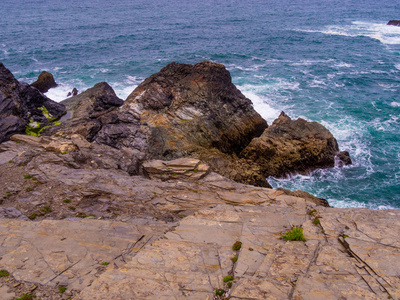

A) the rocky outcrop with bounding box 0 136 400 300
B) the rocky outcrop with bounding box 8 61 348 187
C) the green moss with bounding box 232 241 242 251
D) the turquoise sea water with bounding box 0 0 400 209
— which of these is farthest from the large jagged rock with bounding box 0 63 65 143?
the green moss with bounding box 232 241 242 251

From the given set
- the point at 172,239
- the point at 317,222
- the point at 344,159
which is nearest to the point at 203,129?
the point at 344,159

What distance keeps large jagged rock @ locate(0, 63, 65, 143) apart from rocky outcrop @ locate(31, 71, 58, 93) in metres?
15.5

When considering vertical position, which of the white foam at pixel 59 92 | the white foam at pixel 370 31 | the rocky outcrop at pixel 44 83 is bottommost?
the white foam at pixel 59 92

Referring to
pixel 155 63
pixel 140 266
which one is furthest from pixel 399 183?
pixel 155 63

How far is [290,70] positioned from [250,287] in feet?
191

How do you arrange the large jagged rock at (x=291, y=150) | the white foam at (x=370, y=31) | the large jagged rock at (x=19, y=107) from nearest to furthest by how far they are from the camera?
the large jagged rock at (x=19, y=107)
the large jagged rock at (x=291, y=150)
the white foam at (x=370, y=31)

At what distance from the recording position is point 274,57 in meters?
71.4

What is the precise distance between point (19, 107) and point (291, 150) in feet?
106

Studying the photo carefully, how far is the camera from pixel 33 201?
20469mm

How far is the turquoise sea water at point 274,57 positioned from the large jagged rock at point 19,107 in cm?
1420

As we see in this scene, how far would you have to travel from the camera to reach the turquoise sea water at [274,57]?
39250 millimetres

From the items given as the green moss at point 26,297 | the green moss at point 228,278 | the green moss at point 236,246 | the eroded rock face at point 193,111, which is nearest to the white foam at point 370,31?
the eroded rock face at point 193,111

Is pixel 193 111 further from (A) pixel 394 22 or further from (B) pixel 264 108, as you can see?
(A) pixel 394 22

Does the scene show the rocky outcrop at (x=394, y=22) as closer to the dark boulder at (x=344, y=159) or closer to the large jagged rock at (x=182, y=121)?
the dark boulder at (x=344, y=159)
